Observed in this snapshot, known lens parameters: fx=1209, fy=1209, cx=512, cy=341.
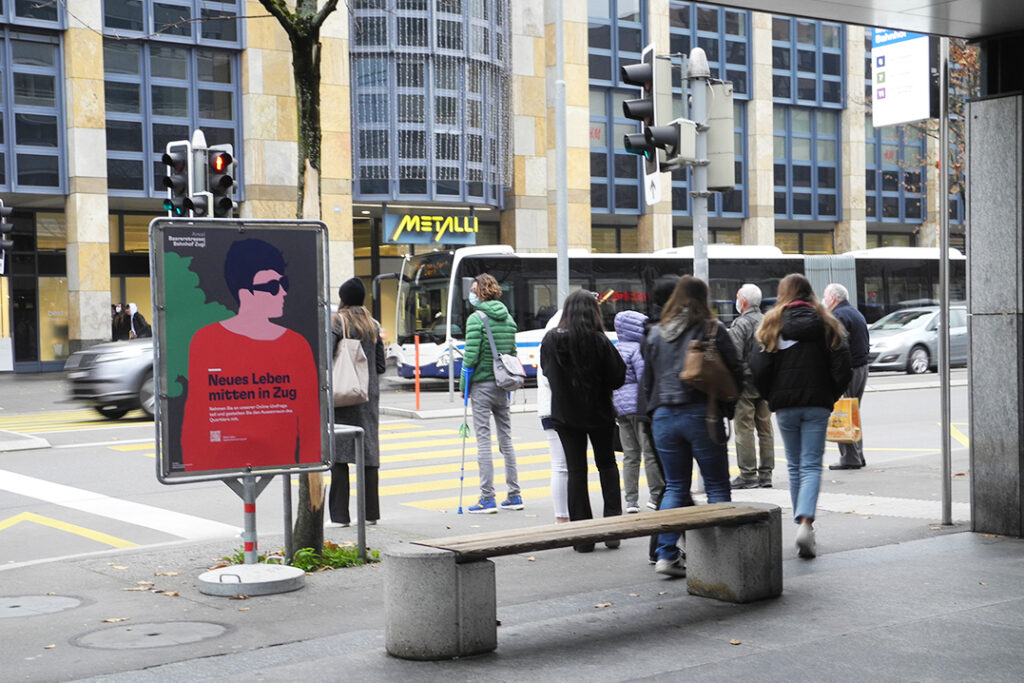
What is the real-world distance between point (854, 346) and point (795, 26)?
36.7m

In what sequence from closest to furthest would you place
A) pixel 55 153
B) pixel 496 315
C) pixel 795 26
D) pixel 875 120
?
pixel 875 120 → pixel 496 315 → pixel 55 153 → pixel 795 26

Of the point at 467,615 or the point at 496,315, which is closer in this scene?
the point at 467,615

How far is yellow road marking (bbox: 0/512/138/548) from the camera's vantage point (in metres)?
9.56

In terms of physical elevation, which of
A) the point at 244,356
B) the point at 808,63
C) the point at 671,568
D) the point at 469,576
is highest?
the point at 808,63

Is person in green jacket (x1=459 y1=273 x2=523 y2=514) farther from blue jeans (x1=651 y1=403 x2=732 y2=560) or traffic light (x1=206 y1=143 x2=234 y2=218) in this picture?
traffic light (x1=206 y1=143 x2=234 y2=218)

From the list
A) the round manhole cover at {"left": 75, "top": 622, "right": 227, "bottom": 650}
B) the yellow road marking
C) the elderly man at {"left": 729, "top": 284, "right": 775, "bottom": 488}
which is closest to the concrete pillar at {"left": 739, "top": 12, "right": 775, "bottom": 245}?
the elderly man at {"left": 729, "top": 284, "right": 775, "bottom": 488}

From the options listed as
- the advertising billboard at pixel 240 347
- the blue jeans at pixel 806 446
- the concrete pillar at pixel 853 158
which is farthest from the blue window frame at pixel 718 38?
the advertising billboard at pixel 240 347

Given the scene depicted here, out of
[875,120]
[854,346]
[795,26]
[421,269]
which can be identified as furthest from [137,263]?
[875,120]

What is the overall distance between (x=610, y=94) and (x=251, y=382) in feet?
120

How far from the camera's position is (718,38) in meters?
44.4

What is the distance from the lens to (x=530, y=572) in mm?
7898

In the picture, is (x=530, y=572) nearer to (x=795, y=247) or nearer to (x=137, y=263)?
(x=137, y=263)

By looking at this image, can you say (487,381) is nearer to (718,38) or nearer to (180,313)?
(180,313)

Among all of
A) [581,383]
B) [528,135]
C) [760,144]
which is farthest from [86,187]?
[581,383]
